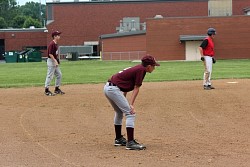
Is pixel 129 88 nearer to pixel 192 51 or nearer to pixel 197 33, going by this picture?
pixel 192 51

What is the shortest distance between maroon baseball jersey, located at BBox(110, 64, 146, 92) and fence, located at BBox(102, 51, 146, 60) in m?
55.0

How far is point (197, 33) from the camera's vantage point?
59.6 meters

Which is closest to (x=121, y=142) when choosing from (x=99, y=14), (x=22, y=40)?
(x=99, y=14)

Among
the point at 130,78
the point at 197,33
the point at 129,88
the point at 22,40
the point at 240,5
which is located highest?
the point at 240,5

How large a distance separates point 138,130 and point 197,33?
50.4 meters

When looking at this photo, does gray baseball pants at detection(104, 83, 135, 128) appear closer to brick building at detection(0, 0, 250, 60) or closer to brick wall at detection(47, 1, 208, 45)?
brick building at detection(0, 0, 250, 60)

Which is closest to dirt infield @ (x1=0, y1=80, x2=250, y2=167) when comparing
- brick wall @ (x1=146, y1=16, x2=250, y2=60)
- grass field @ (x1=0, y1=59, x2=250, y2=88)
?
grass field @ (x1=0, y1=59, x2=250, y2=88)

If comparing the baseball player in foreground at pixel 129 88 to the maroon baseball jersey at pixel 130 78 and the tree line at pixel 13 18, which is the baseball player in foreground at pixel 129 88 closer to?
the maroon baseball jersey at pixel 130 78

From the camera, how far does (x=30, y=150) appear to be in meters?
8.44

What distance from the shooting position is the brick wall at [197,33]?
193ft

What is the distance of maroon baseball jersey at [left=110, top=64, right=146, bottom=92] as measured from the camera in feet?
27.5

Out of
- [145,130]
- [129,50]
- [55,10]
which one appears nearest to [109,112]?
[145,130]

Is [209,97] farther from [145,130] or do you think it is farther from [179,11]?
[179,11]

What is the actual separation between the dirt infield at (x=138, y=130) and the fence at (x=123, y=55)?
48178 mm
